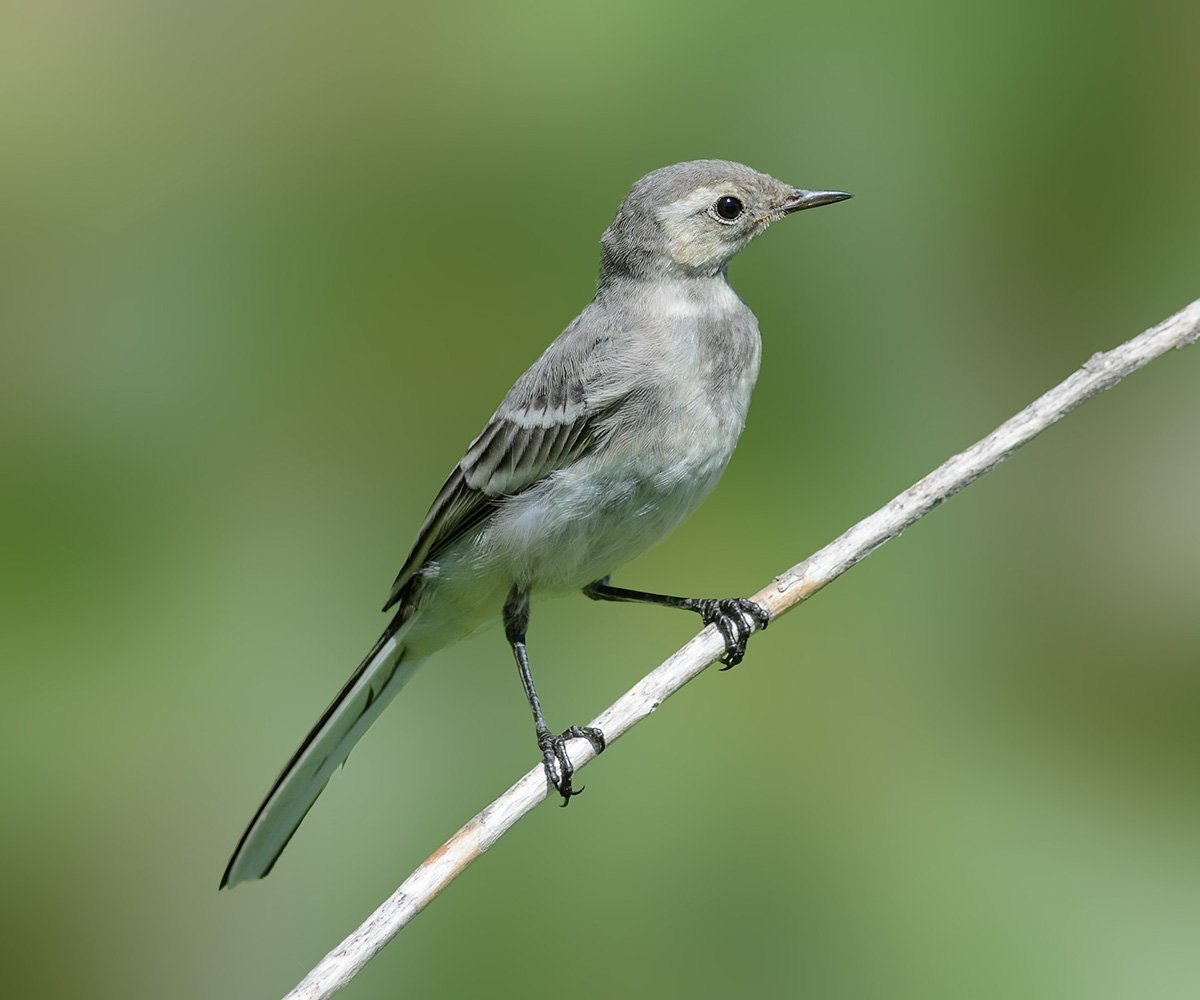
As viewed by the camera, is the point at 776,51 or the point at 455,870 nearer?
the point at 455,870

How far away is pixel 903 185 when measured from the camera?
3.02 m

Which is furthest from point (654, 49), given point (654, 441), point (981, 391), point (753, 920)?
point (753, 920)

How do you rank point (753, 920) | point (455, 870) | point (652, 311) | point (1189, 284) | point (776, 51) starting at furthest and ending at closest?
point (776, 51), point (1189, 284), point (753, 920), point (652, 311), point (455, 870)

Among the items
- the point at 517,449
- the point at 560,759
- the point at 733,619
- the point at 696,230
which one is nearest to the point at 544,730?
the point at 560,759

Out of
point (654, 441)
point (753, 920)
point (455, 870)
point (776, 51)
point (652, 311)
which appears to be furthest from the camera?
point (776, 51)

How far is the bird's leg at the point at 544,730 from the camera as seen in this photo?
6.22ft

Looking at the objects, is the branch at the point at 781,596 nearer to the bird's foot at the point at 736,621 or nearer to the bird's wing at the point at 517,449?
the bird's foot at the point at 736,621

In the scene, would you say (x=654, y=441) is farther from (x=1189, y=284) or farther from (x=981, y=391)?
(x=1189, y=284)

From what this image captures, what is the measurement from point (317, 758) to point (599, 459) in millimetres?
658

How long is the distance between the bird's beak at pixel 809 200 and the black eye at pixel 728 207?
80 millimetres

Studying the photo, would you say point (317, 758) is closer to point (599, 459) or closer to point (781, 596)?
point (599, 459)

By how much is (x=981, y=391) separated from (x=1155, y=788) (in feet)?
3.18

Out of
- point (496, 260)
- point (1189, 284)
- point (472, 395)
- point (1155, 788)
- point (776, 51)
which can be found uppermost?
point (776, 51)

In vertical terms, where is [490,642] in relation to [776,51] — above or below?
below
